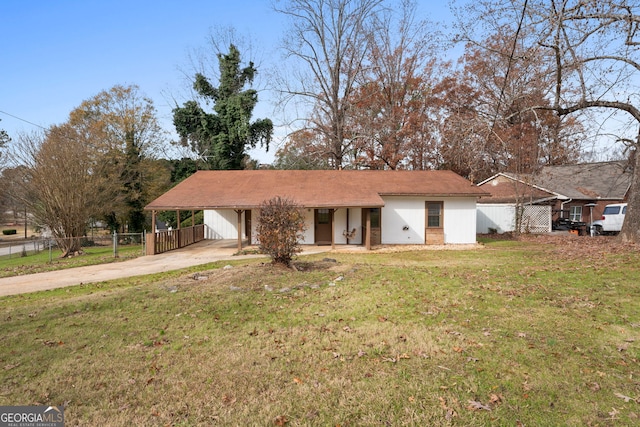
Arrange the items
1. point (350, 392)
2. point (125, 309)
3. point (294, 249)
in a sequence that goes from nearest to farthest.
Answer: point (350, 392), point (125, 309), point (294, 249)

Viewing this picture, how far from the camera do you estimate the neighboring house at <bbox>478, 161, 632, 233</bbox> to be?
22.7 m

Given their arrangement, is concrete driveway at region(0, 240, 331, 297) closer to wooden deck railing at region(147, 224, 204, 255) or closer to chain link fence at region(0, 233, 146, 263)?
wooden deck railing at region(147, 224, 204, 255)

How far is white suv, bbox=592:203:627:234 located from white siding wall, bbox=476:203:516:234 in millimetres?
4530

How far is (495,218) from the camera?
23562mm

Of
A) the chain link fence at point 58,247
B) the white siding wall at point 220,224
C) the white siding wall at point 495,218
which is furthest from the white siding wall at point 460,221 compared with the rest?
the chain link fence at point 58,247

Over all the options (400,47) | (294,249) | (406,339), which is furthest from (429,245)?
(400,47)

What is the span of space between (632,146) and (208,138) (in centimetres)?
2611

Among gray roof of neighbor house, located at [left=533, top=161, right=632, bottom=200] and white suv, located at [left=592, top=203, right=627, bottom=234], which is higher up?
gray roof of neighbor house, located at [left=533, top=161, right=632, bottom=200]

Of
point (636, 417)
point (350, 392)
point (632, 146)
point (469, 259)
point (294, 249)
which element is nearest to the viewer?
point (636, 417)

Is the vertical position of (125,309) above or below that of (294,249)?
below

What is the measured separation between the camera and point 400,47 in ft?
99.6

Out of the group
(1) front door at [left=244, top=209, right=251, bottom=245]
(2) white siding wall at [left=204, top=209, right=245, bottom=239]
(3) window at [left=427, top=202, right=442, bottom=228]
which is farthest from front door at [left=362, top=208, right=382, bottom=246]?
(2) white siding wall at [left=204, top=209, right=245, bottom=239]

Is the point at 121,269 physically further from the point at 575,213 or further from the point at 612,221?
the point at 575,213

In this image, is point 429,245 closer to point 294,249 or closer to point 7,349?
point 294,249
